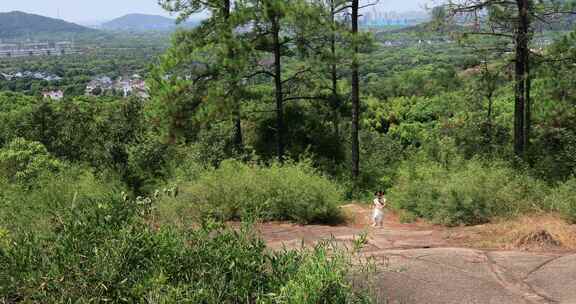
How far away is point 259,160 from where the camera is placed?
17859 millimetres

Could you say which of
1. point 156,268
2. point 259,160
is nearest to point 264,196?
point 156,268

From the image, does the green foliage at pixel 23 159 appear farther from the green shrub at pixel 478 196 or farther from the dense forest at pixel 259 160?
the green shrub at pixel 478 196

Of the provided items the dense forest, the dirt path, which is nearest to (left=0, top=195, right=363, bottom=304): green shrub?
the dense forest

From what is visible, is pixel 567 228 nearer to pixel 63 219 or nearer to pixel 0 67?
pixel 63 219

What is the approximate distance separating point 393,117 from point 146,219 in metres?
50.3

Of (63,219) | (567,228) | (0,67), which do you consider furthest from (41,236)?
(0,67)

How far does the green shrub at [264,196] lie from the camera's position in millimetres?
9711

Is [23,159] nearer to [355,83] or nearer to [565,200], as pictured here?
[355,83]

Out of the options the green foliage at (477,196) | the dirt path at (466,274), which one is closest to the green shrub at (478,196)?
the green foliage at (477,196)

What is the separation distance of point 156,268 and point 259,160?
13639 millimetres

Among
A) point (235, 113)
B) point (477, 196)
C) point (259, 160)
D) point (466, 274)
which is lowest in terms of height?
point (259, 160)

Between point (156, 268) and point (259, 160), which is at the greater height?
point (156, 268)

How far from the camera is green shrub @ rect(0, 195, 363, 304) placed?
3.81 meters

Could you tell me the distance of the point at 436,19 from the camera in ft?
42.4
